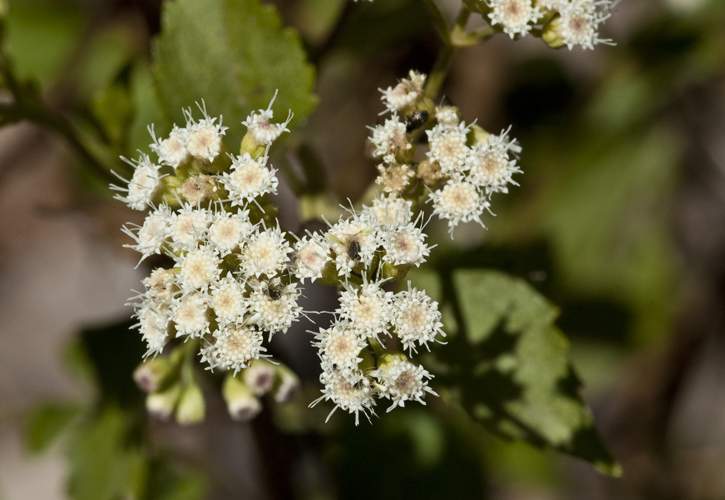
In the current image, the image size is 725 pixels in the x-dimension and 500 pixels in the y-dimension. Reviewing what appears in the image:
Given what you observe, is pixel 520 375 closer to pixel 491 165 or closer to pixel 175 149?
pixel 491 165

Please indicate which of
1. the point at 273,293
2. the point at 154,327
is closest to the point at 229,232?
the point at 273,293

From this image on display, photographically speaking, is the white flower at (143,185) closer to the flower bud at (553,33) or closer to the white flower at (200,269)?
the white flower at (200,269)

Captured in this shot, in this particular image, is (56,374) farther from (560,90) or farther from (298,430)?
(560,90)

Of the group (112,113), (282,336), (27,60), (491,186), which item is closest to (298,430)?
(282,336)

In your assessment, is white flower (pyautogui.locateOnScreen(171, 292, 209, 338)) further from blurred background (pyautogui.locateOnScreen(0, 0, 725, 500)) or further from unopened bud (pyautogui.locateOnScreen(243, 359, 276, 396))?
blurred background (pyautogui.locateOnScreen(0, 0, 725, 500))

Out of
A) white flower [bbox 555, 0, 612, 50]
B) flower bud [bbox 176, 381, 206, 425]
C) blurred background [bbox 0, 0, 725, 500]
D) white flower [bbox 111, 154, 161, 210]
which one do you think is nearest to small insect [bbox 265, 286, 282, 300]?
white flower [bbox 111, 154, 161, 210]

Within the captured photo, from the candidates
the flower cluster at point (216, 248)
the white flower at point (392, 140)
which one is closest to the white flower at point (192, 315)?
the flower cluster at point (216, 248)
